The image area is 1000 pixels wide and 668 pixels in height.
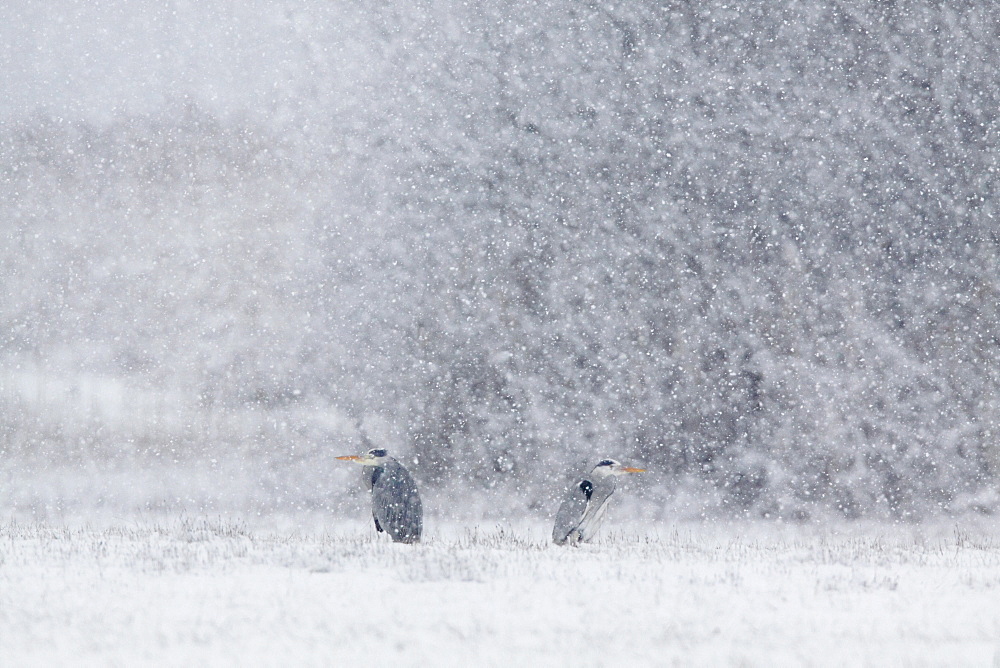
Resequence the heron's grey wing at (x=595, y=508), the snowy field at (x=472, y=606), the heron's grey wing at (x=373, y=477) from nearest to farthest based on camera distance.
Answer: the snowy field at (x=472, y=606)
the heron's grey wing at (x=595, y=508)
the heron's grey wing at (x=373, y=477)

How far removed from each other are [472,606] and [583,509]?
4.27m

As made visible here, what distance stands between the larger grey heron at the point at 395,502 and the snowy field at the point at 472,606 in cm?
148

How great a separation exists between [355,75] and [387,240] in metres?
3.06

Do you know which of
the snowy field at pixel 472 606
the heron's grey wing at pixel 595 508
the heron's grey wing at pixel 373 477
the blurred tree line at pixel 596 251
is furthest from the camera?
the blurred tree line at pixel 596 251

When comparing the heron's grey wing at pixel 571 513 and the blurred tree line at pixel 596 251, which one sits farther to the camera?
the blurred tree line at pixel 596 251

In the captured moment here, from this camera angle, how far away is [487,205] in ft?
45.8

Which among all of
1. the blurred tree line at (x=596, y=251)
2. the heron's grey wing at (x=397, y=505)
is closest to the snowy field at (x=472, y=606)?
the heron's grey wing at (x=397, y=505)

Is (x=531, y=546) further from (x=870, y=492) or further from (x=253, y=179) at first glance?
(x=253, y=179)

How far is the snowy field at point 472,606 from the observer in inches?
170

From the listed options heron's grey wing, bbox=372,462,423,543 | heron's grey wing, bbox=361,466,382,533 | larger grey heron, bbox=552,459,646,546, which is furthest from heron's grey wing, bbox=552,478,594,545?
heron's grey wing, bbox=361,466,382,533

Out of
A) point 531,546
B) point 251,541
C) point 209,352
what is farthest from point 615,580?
point 209,352

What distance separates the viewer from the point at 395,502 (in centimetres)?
924

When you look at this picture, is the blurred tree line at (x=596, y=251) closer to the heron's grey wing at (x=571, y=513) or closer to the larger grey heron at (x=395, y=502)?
the larger grey heron at (x=395, y=502)

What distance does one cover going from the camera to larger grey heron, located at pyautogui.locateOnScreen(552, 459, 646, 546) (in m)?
9.11
